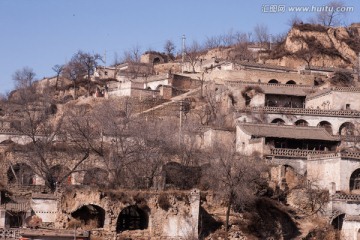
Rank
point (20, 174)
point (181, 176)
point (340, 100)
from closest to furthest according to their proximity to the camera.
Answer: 1. point (181, 176)
2. point (20, 174)
3. point (340, 100)

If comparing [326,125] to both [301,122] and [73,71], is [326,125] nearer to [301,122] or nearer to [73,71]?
[301,122]

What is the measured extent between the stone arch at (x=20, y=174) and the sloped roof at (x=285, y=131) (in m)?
16.0

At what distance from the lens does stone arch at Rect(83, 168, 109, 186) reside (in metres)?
52.2

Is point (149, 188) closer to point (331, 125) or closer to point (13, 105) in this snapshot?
point (331, 125)

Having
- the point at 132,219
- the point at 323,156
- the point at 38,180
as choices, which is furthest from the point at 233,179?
the point at 38,180

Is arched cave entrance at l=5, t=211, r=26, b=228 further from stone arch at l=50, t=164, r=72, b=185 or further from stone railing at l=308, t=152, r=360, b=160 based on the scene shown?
stone railing at l=308, t=152, r=360, b=160

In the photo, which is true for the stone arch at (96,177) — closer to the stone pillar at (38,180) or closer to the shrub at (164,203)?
the stone pillar at (38,180)

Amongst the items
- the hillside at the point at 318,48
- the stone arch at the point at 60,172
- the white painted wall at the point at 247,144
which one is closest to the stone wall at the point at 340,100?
the white painted wall at the point at 247,144

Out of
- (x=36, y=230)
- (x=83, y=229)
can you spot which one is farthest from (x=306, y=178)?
(x=36, y=230)

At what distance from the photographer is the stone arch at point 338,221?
170ft

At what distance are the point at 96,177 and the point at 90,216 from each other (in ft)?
20.6

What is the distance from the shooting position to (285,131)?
201ft

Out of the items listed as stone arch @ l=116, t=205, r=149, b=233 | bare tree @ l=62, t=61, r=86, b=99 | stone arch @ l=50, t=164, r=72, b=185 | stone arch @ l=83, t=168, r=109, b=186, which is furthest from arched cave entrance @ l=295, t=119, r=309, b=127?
bare tree @ l=62, t=61, r=86, b=99

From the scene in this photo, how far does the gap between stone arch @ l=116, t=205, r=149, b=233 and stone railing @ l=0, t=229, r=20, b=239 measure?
7.03 meters
